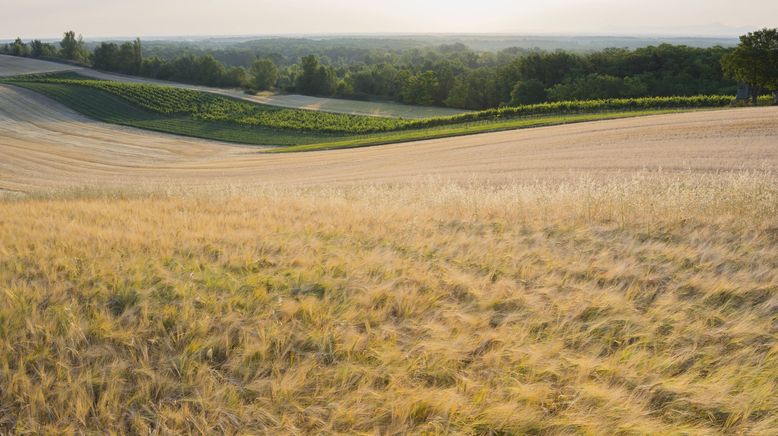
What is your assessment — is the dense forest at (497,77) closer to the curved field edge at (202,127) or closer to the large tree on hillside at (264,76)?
Answer: the large tree on hillside at (264,76)

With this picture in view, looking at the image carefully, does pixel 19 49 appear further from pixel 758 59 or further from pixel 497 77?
pixel 758 59

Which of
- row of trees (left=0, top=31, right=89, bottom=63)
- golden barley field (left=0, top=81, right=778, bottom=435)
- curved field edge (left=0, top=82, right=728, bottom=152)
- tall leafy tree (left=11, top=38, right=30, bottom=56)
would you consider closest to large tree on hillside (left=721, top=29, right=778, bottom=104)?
curved field edge (left=0, top=82, right=728, bottom=152)

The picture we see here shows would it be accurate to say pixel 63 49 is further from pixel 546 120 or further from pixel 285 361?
pixel 285 361

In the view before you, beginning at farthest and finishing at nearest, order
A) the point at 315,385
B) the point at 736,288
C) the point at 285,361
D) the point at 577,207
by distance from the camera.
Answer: the point at 577,207 < the point at 736,288 < the point at 285,361 < the point at 315,385

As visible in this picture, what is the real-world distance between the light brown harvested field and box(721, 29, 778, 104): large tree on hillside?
55.5 feet

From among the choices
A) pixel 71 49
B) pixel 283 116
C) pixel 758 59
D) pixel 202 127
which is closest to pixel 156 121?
pixel 202 127

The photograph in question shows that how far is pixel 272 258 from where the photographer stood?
18.1 ft

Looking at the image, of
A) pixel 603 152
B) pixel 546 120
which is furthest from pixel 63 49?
pixel 603 152

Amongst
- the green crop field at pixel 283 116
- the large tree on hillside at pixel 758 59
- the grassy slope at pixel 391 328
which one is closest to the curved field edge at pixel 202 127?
the green crop field at pixel 283 116

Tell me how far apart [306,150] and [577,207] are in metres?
33.7

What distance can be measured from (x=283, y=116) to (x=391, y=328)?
6361cm

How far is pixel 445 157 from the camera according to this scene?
26.0 metres

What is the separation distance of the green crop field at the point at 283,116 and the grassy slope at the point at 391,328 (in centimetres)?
3166

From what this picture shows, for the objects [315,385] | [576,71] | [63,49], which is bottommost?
[315,385]
